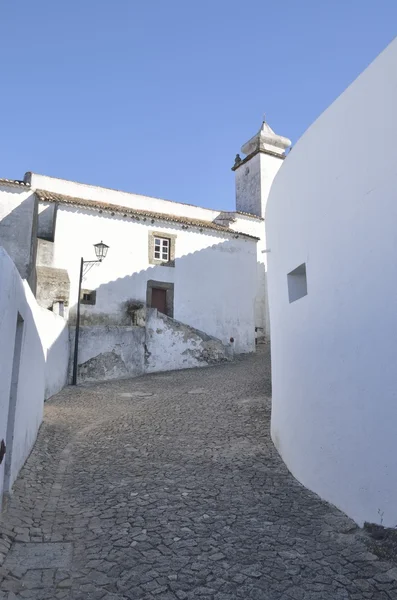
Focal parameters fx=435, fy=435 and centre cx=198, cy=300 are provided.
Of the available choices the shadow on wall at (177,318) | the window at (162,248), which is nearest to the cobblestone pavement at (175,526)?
the shadow on wall at (177,318)

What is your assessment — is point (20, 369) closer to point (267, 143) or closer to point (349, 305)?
point (349, 305)

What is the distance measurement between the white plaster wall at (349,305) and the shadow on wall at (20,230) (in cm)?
1267

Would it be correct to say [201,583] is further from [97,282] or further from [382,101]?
[97,282]

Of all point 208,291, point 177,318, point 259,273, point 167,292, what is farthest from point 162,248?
point 259,273

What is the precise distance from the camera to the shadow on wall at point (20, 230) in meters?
15.7

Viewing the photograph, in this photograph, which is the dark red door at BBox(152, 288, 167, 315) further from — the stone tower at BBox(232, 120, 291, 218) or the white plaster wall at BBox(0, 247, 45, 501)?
the white plaster wall at BBox(0, 247, 45, 501)

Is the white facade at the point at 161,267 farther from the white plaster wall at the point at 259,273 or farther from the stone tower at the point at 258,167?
the stone tower at the point at 258,167

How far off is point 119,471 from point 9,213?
13461 millimetres

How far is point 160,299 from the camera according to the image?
60.3 ft

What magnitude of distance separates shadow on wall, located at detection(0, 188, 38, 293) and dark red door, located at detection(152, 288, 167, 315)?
15.8 ft

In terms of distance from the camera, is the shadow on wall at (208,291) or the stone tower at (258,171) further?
the stone tower at (258,171)

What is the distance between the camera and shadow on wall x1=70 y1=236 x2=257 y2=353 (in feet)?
56.2

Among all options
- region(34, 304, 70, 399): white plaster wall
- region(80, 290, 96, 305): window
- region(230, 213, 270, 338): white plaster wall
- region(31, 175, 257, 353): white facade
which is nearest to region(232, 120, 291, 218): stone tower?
region(230, 213, 270, 338): white plaster wall

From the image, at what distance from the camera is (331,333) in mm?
4262
